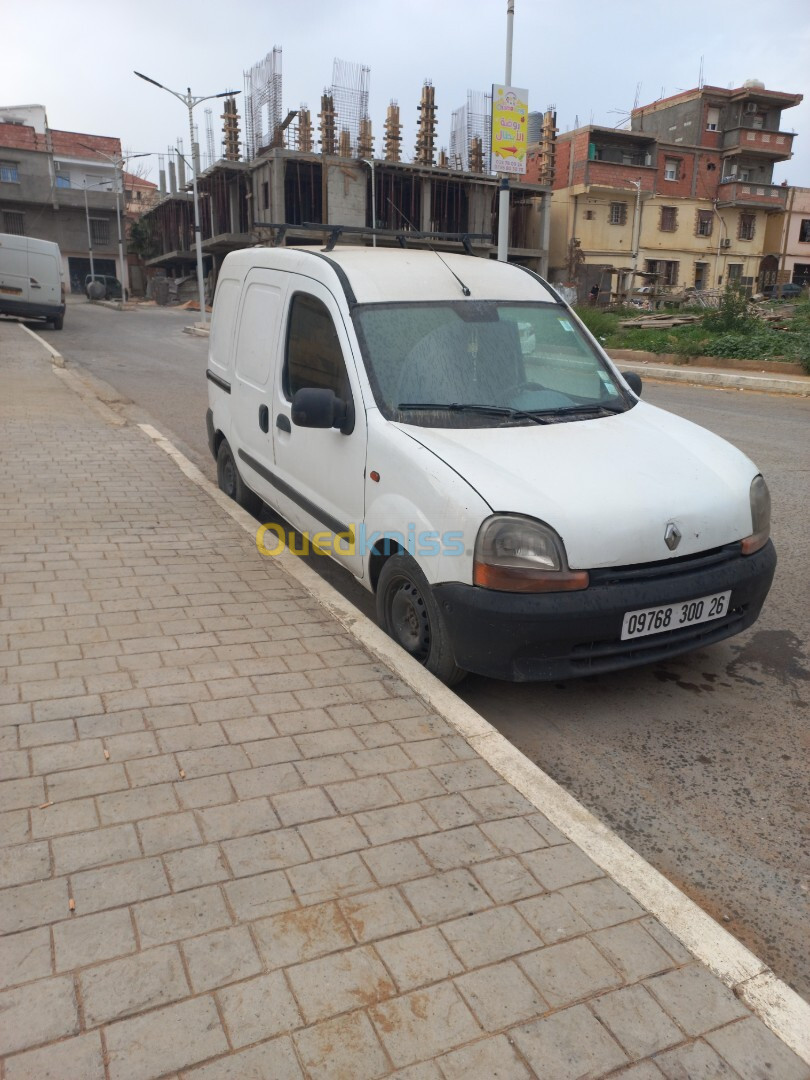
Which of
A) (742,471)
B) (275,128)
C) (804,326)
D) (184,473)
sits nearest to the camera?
(742,471)

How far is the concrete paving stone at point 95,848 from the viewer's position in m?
2.43

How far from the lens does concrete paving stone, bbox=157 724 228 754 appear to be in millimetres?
3045

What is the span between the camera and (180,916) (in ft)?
7.37

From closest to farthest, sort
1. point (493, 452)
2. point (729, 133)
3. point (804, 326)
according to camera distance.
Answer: point (493, 452), point (804, 326), point (729, 133)

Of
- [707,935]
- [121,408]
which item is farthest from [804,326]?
[707,935]

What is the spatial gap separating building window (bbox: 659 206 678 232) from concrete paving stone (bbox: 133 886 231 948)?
54.5m

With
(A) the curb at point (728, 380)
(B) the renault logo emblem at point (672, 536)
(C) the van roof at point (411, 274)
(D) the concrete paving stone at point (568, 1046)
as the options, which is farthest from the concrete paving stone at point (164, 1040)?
(A) the curb at point (728, 380)

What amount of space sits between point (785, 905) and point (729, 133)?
2443 inches

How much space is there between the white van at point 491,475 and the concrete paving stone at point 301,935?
4.62 ft

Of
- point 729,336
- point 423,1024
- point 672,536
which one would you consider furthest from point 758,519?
point 729,336

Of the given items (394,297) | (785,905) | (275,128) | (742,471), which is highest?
(275,128)

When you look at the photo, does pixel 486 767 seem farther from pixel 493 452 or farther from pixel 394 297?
pixel 394 297

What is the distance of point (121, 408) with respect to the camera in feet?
40.9

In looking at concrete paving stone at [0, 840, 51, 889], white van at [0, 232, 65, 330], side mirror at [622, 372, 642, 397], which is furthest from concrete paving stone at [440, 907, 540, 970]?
white van at [0, 232, 65, 330]
